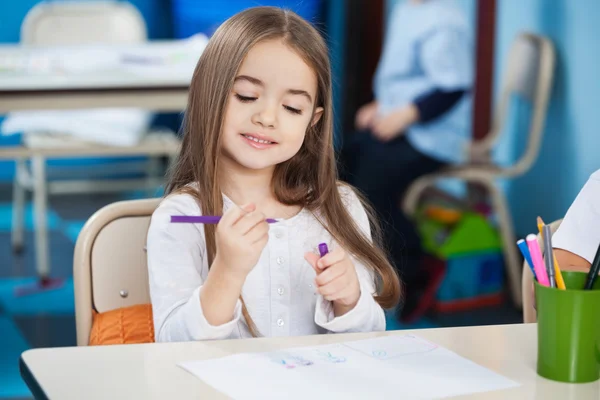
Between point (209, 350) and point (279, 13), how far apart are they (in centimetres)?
52

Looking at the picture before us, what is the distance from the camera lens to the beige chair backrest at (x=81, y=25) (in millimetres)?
3971

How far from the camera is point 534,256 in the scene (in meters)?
0.91

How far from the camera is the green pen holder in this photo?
2.89 feet

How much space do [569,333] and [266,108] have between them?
508mm

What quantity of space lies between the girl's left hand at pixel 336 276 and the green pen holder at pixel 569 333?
0.85ft

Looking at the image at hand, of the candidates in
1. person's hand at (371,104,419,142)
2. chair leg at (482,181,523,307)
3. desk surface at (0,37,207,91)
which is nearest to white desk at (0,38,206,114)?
desk surface at (0,37,207,91)

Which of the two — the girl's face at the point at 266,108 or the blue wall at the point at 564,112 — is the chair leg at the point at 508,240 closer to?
the blue wall at the point at 564,112

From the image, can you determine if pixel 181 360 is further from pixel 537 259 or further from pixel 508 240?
pixel 508 240

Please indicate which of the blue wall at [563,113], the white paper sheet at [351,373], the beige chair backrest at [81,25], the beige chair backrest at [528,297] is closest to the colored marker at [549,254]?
the white paper sheet at [351,373]

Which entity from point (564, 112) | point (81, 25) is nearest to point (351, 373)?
point (564, 112)

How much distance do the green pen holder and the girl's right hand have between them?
0.30 meters

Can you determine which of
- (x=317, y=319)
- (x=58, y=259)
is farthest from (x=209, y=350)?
(x=58, y=259)

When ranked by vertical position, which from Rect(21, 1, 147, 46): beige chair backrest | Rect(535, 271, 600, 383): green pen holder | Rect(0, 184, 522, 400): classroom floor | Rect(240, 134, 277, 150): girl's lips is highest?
Rect(21, 1, 147, 46): beige chair backrest

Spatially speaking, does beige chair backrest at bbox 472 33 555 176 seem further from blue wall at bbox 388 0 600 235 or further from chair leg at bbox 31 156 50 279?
chair leg at bbox 31 156 50 279
